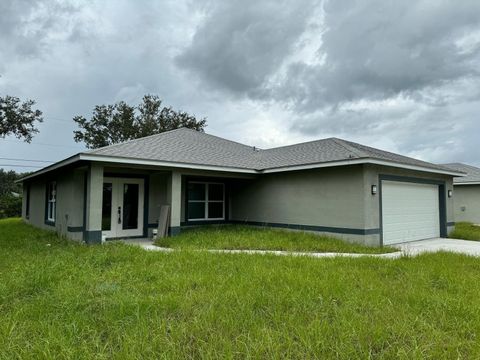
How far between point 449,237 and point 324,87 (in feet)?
28.0

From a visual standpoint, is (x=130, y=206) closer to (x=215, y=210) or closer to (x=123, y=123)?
(x=215, y=210)

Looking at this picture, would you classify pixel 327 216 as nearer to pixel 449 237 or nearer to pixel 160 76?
pixel 449 237

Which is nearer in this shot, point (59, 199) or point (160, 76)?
point (59, 199)

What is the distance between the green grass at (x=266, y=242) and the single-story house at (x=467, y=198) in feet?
45.5

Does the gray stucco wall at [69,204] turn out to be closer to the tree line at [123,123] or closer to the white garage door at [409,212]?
the white garage door at [409,212]

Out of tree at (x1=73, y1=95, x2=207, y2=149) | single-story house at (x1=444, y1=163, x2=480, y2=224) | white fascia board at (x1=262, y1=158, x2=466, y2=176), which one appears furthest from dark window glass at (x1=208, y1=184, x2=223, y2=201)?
tree at (x1=73, y1=95, x2=207, y2=149)

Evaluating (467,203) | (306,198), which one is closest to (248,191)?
(306,198)

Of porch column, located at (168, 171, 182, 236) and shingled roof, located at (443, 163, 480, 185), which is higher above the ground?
shingled roof, located at (443, 163, 480, 185)

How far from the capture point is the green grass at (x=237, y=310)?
116 inches

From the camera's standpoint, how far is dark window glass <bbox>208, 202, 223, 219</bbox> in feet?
46.2

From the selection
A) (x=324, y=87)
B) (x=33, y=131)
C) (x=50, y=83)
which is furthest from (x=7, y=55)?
(x=324, y=87)

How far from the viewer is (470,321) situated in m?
3.56

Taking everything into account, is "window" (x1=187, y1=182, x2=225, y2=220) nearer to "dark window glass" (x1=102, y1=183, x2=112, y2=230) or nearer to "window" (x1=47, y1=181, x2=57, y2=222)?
"dark window glass" (x1=102, y1=183, x2=112, y2=230)

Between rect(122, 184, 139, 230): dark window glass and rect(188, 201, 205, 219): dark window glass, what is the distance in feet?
7.94
